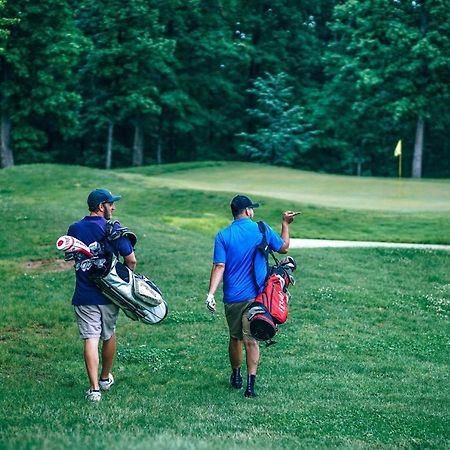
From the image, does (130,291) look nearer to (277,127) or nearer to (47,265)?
(47,265)

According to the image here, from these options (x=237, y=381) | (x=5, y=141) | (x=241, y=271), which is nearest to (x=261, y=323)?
(x=241, y=271)

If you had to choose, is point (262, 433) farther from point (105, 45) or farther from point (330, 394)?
point (105, 45)

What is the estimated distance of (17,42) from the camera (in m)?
44.3

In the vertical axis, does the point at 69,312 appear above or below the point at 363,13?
below

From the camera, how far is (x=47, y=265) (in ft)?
57.2

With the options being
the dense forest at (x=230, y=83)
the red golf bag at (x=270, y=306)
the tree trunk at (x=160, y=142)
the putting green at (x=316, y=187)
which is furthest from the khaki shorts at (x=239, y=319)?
the tree trunk at (x=160, y=142)

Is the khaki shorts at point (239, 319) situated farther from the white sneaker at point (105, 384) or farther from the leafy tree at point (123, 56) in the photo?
the leafy tree at point (123, 56)

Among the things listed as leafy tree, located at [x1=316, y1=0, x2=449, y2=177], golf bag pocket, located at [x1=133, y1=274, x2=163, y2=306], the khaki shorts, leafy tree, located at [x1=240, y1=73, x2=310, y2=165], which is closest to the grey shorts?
golf bag pocket, located at [x1=133, y1=274, x2=163, y2=306]

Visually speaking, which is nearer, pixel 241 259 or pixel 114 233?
pixel 114 233

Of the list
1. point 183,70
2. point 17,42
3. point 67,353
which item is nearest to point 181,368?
point 67,353

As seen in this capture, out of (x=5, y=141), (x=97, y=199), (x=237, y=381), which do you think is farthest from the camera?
(x=5, y=141)

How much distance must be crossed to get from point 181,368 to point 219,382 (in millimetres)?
841

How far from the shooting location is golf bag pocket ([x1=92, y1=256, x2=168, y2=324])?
8.23 meters

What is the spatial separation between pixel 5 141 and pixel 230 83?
17785 millimetres
